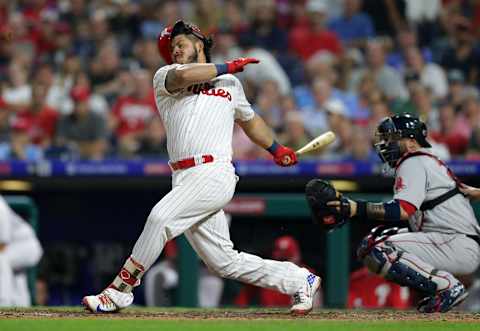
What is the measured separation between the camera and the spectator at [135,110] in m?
10.5

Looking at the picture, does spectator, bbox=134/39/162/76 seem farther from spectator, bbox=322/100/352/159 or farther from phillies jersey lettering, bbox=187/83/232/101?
phillies jersey lettering, bbox=187/83/232/101

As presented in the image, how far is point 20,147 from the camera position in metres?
9.94

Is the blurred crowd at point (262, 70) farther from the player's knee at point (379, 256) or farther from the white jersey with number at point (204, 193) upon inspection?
the white jersey with number at point (204, 193)

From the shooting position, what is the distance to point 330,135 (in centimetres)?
648

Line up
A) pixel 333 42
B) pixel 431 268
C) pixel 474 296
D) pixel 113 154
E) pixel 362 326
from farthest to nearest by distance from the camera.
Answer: pixel 333 42 → pixel 113 154 → pixel 474 296 → pixel 431 268 → pixel 362 326

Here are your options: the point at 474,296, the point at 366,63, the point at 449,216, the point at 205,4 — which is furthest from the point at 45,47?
the point at 449,216

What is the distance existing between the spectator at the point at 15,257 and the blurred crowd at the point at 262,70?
114cm

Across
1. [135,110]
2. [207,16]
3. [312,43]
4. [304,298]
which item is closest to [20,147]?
[135,110]

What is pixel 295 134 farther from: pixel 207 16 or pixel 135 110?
pixel 207 16

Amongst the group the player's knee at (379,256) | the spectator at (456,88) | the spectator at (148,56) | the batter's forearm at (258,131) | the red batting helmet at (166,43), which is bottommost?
the player's knee at (379,256)

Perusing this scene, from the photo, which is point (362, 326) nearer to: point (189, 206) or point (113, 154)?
point (189, 206)

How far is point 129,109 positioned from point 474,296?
3.86m

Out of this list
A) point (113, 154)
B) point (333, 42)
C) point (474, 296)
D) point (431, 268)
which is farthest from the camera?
point (333, 42)

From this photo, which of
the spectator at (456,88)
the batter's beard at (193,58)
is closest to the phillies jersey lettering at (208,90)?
the batter's beard at (193,58)
